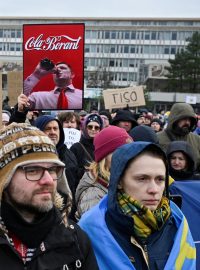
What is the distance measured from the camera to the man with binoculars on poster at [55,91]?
153 inches

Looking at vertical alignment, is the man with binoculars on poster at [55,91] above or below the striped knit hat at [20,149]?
above

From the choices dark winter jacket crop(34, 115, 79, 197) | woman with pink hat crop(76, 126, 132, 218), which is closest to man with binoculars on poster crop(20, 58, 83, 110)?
dark winter jacket crop(34, 115, 79, 197)

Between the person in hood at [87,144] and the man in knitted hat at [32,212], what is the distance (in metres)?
2.18

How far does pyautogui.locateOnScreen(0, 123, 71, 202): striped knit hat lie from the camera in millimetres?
1688

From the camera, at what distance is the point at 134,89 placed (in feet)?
28.8

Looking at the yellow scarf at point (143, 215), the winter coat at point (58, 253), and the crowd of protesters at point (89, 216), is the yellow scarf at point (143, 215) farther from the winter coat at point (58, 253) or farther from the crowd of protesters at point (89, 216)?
the winter coat at point (58, 253)

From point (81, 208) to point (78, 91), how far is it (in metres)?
1.74

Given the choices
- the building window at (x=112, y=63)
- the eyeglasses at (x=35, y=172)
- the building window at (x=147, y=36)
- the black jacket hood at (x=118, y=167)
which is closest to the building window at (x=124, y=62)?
the building window at (x=112, y=63)

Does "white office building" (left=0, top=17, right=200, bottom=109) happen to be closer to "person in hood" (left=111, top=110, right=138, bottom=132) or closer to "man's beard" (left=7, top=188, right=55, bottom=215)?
"person in hood" (left=111, top=110, right=138, bottom=132)

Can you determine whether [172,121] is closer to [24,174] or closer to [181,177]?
[181,177]

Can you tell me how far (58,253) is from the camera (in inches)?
66.4

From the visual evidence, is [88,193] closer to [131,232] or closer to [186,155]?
[131,232]

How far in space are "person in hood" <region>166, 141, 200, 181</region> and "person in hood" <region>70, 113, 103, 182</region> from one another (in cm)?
96

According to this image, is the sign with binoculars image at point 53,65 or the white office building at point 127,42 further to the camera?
the white office building at point 127,42
